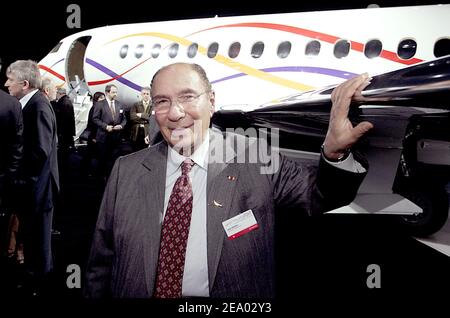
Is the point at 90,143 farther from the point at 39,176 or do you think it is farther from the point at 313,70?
the point at 39,176

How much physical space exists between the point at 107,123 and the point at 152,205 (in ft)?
21.8

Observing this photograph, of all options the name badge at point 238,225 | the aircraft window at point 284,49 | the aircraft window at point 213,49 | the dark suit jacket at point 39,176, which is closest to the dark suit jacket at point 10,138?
the dark suit jacket at point 39,176

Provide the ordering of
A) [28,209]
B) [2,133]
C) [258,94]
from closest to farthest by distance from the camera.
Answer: [2,133]
[28,209]
[258,94]

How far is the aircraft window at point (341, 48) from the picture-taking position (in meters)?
6.99

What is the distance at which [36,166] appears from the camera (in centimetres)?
336

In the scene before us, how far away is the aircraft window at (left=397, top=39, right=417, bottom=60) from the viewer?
21.6 ft

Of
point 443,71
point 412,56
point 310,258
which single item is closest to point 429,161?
point 310,258

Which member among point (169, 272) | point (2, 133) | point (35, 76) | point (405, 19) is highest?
point (405, 19)

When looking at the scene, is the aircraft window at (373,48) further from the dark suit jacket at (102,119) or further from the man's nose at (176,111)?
the man's nose at (176,111)

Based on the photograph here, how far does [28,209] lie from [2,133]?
717mm
